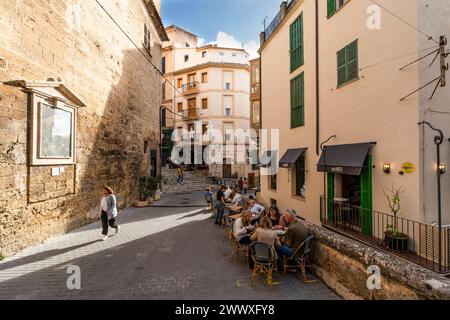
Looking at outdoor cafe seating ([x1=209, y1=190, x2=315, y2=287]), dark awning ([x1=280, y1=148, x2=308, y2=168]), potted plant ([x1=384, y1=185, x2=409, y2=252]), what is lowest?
outdoor cafe seating ([x1=209, y1=190, x2=315, y2=287])

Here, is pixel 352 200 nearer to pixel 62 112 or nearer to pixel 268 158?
pixel 268 158

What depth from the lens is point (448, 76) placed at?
19.4ft

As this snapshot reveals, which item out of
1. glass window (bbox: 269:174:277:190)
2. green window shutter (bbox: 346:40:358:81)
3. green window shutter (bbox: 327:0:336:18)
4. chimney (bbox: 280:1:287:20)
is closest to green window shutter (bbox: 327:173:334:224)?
green window shutter (bbox: 346:40:358:81)

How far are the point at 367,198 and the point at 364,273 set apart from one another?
3481mm

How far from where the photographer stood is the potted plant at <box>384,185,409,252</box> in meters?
5.59

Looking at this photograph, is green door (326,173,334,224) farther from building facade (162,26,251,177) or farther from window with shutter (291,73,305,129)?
building facade (162,26,251,177)

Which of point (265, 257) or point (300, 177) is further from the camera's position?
point (300, 177)

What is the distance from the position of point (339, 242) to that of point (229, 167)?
24.7 metres

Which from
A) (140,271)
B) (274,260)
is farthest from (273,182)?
(140,271)

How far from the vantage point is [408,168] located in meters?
5.87

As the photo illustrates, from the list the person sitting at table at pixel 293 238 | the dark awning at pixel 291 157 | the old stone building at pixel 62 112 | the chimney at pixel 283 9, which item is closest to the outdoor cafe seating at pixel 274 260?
the person sitting at table at pixel 293 238

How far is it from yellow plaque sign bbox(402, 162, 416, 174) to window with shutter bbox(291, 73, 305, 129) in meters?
5.18
